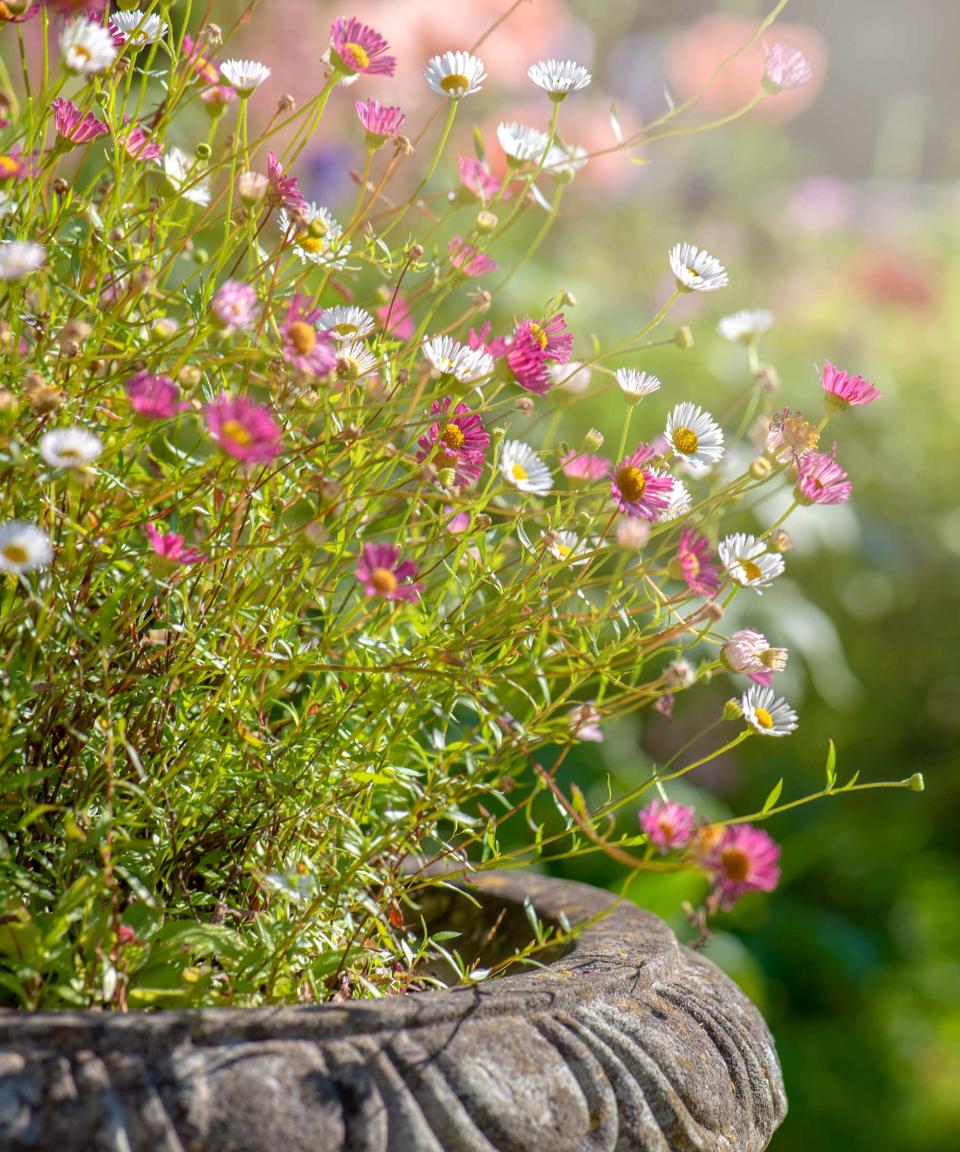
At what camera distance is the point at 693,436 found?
22.6 inches

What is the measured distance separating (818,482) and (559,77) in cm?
22

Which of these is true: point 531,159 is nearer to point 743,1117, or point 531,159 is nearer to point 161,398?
point 161,398

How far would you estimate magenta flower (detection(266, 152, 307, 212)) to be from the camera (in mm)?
555

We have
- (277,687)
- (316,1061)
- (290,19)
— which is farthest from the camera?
(290,19)

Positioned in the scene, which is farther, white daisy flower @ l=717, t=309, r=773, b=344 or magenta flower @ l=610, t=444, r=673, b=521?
white daisy flower @ l=717, t=309, r=773, b=344

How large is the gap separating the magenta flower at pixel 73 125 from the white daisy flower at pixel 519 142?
0.62 ft

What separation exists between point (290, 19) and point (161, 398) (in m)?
1.92

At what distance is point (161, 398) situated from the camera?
18.0 inches

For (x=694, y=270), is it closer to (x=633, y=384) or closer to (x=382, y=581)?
(x=633, y=384)

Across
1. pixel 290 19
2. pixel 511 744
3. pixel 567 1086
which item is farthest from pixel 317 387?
pixel 290 19

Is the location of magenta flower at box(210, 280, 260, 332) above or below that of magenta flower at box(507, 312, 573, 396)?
above

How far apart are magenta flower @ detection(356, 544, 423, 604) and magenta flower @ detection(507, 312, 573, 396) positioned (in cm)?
9

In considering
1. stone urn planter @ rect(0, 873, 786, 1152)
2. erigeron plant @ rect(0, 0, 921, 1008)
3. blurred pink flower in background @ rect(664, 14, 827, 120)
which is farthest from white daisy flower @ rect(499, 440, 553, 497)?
blurred pink flower in background @ rect(664, 14, 827, 120)

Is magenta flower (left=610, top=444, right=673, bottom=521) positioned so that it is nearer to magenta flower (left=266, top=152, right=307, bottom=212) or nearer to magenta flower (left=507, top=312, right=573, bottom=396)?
magenta flower (left=507, top=312, right=573, bottom=396)
